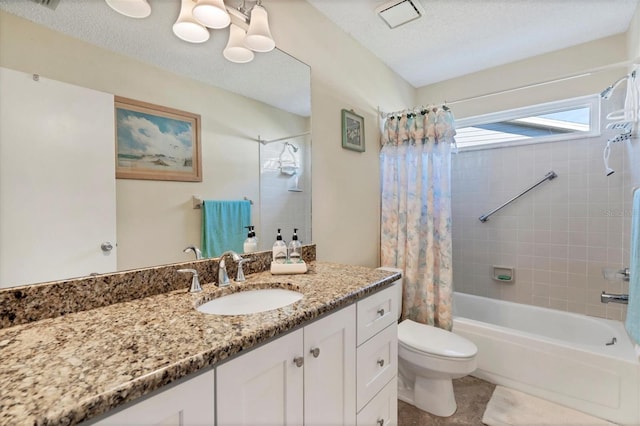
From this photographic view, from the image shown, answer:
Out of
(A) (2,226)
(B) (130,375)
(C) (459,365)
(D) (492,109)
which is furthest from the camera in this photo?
(D) (492,109)

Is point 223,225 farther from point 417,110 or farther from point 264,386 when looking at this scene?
point 417,110

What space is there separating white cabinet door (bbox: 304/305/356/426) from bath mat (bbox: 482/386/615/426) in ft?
3.70

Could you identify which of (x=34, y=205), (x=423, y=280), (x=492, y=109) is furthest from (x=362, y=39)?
(x=34, y=205)

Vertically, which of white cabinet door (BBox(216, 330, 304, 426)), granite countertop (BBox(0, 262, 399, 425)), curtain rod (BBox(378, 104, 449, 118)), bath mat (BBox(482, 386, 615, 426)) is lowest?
bath mat (BBox(482, 386, 615, 426))

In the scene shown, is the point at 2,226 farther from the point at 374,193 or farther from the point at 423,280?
the point at 423,280

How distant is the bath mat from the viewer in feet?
5.16

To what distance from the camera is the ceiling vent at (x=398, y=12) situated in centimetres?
168

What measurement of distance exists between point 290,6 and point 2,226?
1.58m

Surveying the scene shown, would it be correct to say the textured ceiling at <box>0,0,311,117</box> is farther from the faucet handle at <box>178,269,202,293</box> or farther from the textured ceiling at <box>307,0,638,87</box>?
the faucet handle at <box>178,269,202,293</box>

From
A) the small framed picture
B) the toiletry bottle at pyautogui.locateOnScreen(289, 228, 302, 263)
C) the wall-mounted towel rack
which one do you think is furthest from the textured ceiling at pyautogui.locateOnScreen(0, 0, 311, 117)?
the toiletry bottle at pyautogui.locateOnScreen(289, 228, 302, 263)

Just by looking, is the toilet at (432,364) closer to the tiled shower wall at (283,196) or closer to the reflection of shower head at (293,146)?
the tiled shower wall at (283,196)

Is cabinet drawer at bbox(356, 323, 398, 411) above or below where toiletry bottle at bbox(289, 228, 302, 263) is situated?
below

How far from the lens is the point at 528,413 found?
1644 mm

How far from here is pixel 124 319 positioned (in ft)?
2.61
